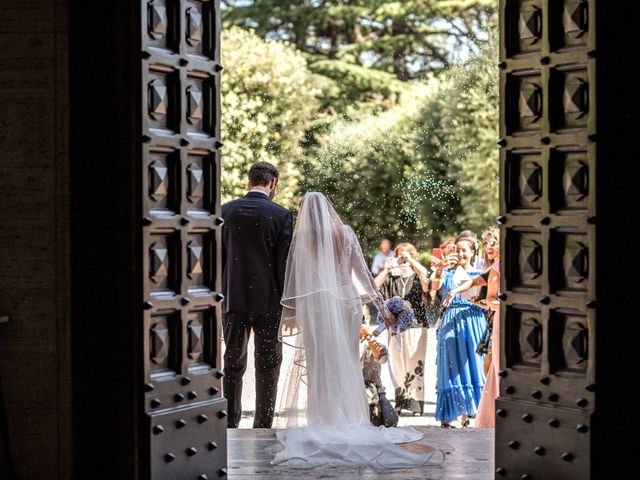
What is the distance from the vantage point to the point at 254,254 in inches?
360

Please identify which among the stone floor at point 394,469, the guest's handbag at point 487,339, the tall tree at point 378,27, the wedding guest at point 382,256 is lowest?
the stone floor at point 394,469

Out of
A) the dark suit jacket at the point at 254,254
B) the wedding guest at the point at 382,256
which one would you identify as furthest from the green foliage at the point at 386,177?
the dark suit jacket at the point at 254,254

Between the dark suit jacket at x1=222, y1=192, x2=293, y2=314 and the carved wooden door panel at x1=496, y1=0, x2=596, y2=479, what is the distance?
312 cm

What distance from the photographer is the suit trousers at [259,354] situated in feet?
29.6

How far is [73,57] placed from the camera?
606 cm

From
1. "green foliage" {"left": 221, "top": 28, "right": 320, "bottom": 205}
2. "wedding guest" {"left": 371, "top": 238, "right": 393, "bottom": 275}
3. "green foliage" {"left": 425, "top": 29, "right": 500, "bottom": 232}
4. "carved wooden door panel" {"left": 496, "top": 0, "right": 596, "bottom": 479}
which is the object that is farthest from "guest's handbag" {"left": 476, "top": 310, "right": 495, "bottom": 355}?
"green foliage" {"left": 425, "top": 29, "right": 500, "bottom": 232}

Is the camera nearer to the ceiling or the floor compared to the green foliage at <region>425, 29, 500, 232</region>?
nearer to the floor

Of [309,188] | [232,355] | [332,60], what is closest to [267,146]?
[309,188]

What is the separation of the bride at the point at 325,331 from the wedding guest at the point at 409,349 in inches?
150

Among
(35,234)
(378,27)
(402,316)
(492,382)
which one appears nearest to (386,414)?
(492,382)

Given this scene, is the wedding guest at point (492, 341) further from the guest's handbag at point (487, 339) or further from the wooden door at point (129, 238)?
the wooden door at point (129, 238)

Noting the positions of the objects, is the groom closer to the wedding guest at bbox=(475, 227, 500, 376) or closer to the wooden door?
the wedding guest at bbox=(475, 227, 500, 376)

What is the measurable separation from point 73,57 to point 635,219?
9.81 feet

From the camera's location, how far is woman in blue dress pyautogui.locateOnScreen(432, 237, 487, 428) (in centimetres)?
1132
